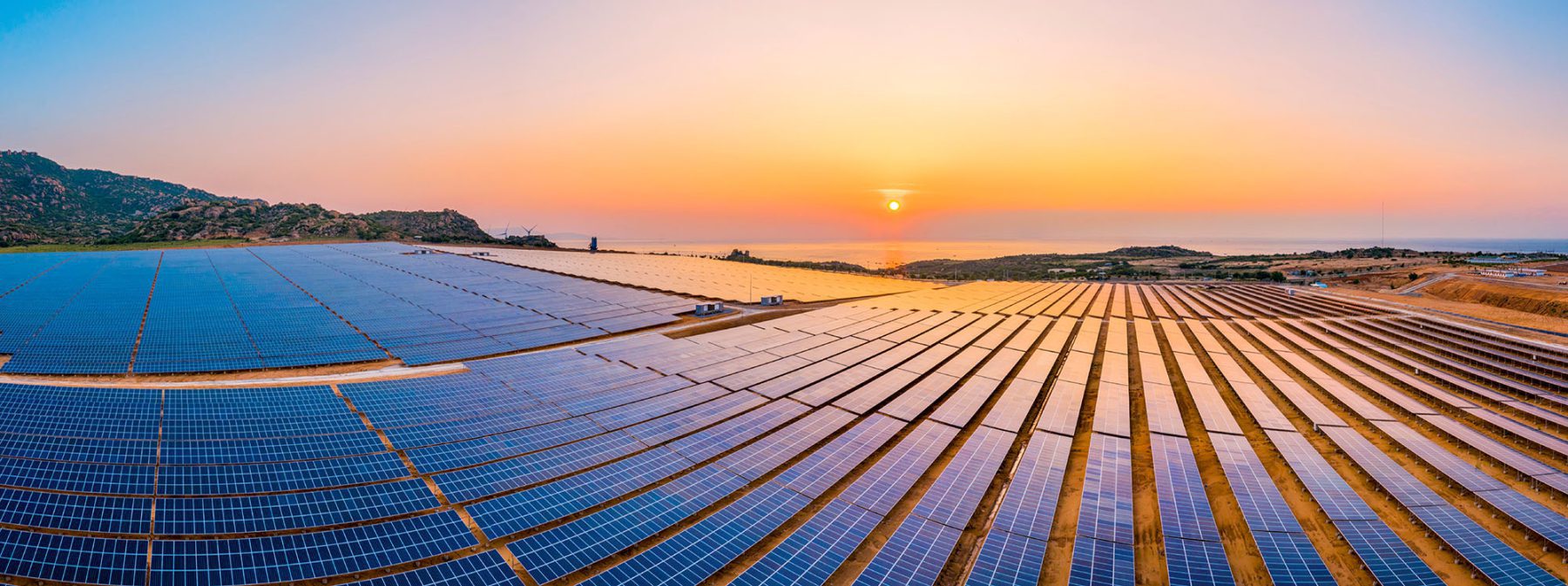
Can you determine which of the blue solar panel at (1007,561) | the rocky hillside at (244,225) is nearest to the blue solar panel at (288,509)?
the blue solar panel at (1007,561)

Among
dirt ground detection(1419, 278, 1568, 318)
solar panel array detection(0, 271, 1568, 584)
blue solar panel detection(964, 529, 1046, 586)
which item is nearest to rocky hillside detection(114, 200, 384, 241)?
solar panel array detection(0, 271, 1568, 584)

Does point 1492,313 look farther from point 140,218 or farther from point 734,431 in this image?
point 140,218

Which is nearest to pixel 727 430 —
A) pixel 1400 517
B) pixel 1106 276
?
pixel 1400 517

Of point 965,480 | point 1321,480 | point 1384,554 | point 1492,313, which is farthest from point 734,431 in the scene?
point 1492,313

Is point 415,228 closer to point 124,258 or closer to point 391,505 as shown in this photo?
point 124,258

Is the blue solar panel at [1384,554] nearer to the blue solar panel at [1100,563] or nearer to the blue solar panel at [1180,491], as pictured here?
the blue solar panel at [1180,491]
